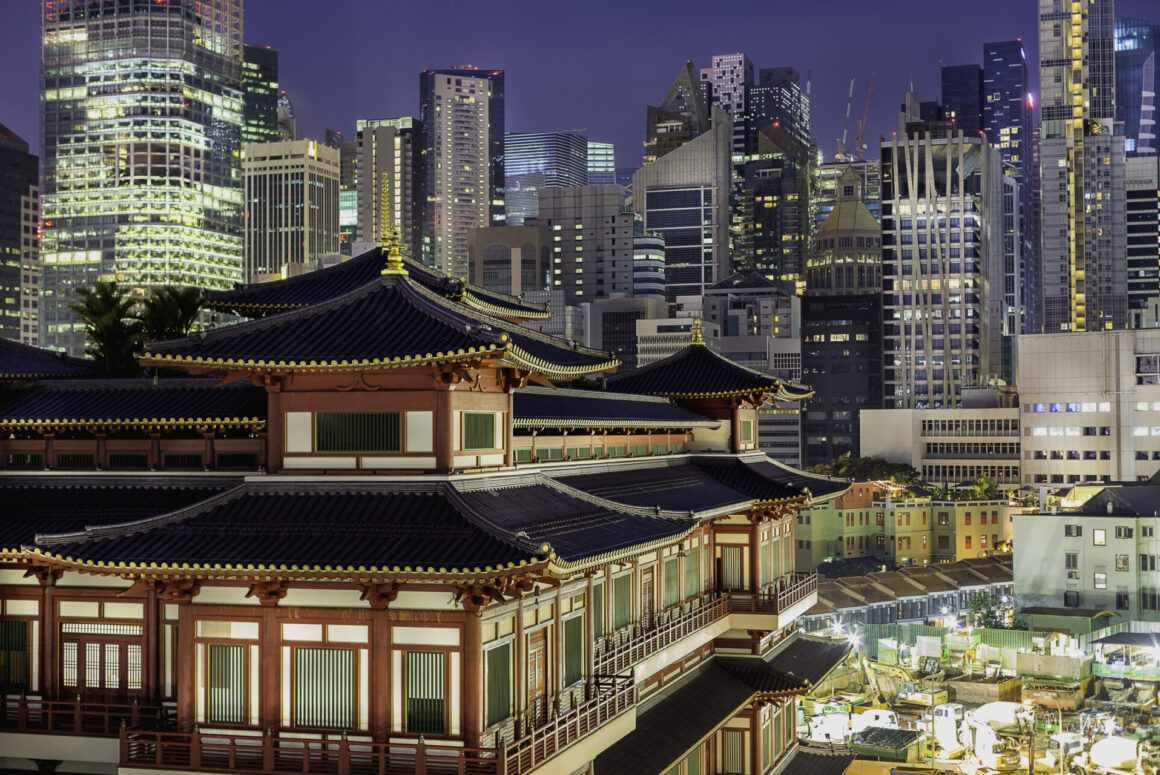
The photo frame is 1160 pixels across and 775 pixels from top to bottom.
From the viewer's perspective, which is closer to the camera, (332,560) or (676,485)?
(332,560)

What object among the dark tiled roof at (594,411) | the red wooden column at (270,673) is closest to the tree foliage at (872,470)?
the dark tiled roof at (594,411)

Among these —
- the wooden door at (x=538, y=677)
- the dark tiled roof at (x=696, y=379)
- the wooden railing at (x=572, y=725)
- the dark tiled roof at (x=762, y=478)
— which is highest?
the dark tiled roof at (x=696, y=379)

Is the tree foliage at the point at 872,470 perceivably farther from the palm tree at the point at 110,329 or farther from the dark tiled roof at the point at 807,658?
the palm tree at the point at 110,329

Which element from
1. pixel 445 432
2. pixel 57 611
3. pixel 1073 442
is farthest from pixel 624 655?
pixel 1073 442

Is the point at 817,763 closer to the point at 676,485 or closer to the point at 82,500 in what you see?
the point at 676,485

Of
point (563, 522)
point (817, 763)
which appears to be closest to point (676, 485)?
point (563, 522)

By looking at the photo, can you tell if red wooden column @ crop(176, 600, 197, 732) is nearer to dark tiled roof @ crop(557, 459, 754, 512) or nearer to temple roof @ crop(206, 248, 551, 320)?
dark tiled roof @ crop(557, 459, 754, 512)
